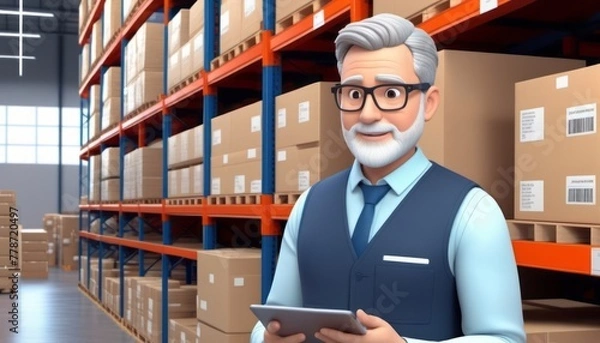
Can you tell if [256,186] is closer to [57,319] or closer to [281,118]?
[281,118]

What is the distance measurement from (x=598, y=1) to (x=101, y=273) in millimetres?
10407

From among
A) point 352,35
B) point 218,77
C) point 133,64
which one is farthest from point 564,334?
point 133,64

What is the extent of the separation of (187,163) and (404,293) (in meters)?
5.79

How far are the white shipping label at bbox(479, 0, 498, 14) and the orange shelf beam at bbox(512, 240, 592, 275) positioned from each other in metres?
0.92

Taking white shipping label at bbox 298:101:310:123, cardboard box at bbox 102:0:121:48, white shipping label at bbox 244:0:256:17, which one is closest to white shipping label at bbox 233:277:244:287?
white shipping label at bbox 298:101:310:123

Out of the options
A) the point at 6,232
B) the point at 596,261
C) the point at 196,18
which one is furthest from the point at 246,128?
the point at 6,232

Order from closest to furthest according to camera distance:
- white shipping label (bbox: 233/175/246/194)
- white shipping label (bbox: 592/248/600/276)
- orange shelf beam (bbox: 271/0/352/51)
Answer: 1. white shipping label (bbox: 592/248/600/276)
2. orange shelf beam (bbox: 271/0/352/51)
3. white shipping label (bbox: 233/175/246/194)

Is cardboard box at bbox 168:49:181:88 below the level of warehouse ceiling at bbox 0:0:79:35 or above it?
below

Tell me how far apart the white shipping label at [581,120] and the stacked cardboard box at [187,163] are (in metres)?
4.63

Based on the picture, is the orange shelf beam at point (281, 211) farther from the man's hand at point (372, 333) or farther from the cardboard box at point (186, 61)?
the man's hand at point (372, 333)

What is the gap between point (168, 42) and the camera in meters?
8.40

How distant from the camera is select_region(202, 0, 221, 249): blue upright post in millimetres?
6871

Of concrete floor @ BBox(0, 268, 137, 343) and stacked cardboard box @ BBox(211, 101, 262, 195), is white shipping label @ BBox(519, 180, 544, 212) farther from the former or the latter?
concrete floor @ BBox(0, 268, 137, 343)

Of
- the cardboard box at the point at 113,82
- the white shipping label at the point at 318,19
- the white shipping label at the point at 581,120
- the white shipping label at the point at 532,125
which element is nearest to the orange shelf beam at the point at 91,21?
the cardboard box at the point at 113,82
